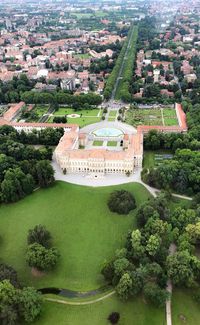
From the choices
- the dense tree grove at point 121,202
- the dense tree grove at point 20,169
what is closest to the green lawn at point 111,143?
the dense tree grove at point 20,169

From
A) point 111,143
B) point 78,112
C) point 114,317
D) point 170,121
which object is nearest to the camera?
point 114,317

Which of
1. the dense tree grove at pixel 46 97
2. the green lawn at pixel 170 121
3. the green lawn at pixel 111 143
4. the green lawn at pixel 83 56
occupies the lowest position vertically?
the green lawn at pixel 111 143

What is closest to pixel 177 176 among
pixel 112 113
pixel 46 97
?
pixel 112 113

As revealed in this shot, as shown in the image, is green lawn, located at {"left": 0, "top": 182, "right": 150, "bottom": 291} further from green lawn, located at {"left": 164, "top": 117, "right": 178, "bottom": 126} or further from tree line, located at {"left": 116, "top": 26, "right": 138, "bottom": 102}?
tree line, located at {"left": 116, "top": 26, "right": 138, "bottom": 102}

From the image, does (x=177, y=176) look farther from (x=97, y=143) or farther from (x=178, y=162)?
(x=97, y=143)

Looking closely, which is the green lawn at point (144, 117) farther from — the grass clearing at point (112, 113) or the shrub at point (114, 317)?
the shrub at point (114, 317)

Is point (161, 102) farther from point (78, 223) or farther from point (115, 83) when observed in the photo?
point (78, 223)

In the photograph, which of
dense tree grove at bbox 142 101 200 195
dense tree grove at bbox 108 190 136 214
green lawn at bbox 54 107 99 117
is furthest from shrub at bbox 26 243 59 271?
green lawn at bbox 54 107 99 117

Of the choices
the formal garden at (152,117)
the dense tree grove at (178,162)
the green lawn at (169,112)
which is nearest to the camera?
the dense tree grove at (178,162)
